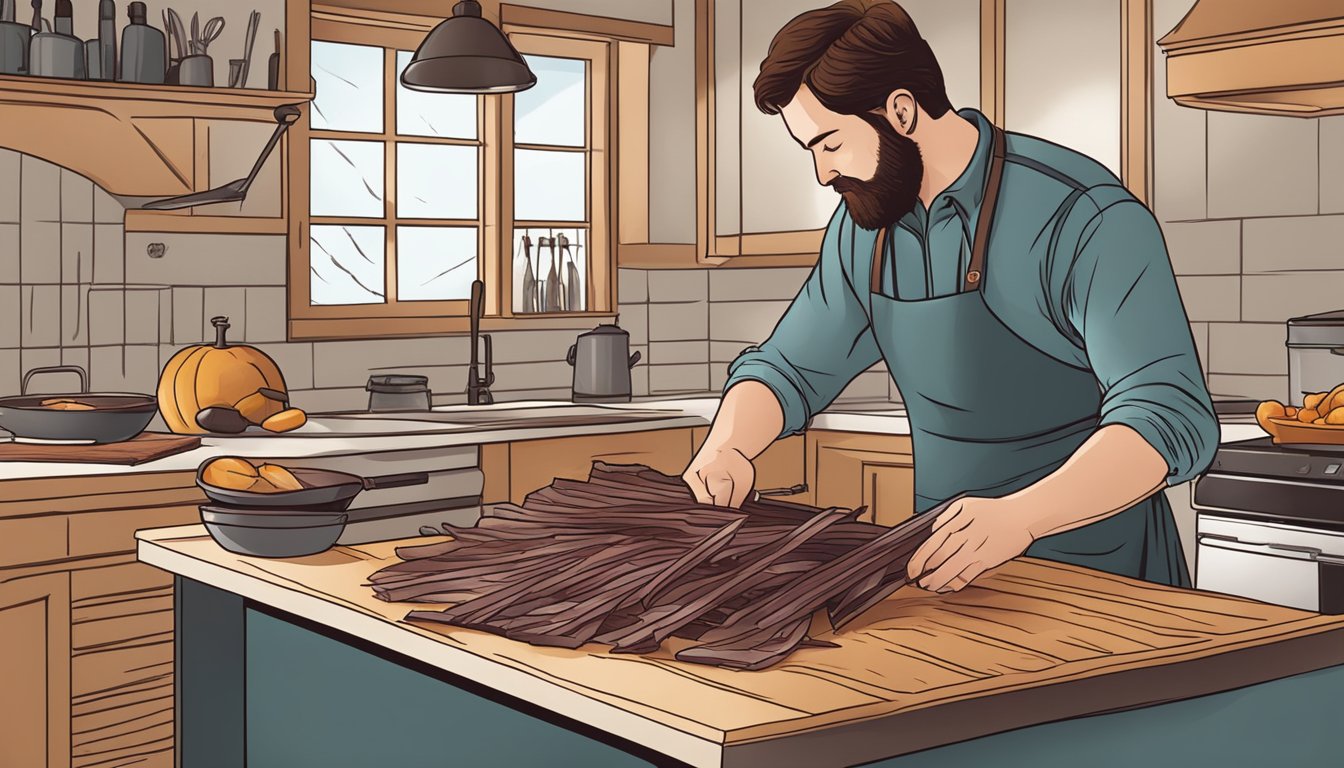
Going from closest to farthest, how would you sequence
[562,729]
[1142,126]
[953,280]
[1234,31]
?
[562,729] → [953,280] → [1234,31] → [1142,126]

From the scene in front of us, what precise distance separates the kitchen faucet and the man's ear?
2.57 m

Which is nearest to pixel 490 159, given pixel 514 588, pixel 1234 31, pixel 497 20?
pixel 497 20

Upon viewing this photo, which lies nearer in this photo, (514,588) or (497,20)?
(514,588)

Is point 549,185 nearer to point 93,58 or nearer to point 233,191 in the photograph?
point 233,191

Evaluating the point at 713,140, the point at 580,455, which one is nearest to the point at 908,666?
the point at 580,455

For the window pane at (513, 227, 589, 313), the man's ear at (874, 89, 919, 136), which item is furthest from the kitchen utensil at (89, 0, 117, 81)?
the man's ear at (874, 89, 919, 136)

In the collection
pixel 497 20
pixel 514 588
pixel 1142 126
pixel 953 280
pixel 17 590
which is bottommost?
pixel 17 590

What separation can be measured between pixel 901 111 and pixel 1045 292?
33cm

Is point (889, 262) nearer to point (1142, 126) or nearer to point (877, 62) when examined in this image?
point (877, 62)

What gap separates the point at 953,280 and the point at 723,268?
2942mm

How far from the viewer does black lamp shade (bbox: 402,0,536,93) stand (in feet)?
11.5

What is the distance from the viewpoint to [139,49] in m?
3.69

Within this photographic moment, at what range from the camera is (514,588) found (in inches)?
59.7

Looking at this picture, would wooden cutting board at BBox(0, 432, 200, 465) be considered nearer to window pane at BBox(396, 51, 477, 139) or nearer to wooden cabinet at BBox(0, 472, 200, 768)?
wooden cabinet at BBox(0, 472, 200, 768)
